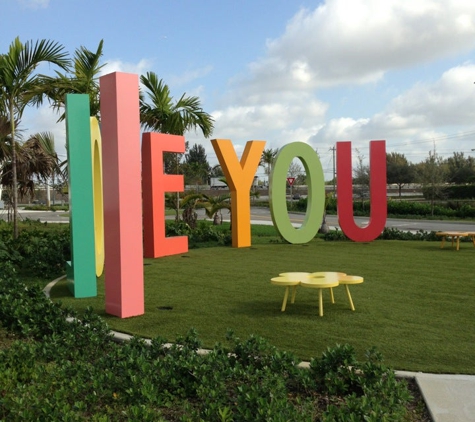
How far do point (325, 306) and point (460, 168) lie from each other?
59.8m

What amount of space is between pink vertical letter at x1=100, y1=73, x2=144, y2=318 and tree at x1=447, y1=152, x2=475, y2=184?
53524mm

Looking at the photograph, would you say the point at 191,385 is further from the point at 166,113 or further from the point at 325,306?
the point at 166,113

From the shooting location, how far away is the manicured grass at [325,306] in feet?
19.0

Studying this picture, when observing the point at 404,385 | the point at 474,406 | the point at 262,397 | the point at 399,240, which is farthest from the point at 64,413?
the point at 399,240

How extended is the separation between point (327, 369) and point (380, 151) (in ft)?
42.6

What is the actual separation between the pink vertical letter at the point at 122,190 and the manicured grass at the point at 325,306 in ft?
1.47

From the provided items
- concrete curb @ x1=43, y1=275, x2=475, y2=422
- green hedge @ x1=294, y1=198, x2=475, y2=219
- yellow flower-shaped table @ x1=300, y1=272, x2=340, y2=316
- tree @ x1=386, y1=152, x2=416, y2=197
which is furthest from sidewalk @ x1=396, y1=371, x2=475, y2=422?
tree @ x1=386, y1=152, x2=416, y2=197

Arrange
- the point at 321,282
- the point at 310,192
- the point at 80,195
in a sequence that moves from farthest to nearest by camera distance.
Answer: the point at 310,192 → the point at 80,195 → the point at 321,282

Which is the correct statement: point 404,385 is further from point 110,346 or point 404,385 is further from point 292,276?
point 292,276

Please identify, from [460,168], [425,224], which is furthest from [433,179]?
[460,168]

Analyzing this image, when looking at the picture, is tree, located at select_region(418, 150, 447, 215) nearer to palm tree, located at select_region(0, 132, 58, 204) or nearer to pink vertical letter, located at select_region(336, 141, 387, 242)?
pink vertical letter, located at select_region(336, 141, 387, 242)

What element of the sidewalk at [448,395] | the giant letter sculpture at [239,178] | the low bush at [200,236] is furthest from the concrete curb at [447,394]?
the low bush at [200,236]

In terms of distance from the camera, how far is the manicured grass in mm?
5781

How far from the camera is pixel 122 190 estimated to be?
7156 millimetres
